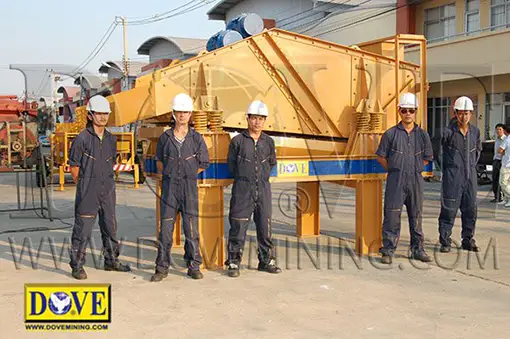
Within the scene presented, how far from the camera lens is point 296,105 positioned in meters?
6.48

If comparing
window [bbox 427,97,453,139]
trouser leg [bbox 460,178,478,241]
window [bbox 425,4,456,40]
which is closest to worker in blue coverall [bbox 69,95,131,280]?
trouser leg [bbox 460,178,478,241]

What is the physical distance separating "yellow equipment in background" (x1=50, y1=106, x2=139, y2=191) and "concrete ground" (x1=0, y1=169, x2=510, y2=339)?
7034 mm

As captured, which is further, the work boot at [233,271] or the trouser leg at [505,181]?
the trouser leg at [505,181]

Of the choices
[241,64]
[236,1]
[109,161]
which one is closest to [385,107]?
[241,64]

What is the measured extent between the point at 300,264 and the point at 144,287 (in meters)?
1.71

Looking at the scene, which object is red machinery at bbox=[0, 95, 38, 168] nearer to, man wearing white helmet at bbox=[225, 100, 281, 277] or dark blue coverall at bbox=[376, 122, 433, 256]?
man wearing white helmet at bbox=[225, 100, 281, 277]

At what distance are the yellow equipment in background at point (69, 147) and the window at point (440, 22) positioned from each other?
1102 cm

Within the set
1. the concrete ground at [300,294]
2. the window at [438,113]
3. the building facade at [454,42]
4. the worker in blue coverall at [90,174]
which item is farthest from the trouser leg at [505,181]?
the window at [438,113]

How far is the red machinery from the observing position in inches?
552

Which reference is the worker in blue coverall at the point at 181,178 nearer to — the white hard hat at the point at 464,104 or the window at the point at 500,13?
the white hard hat at the point at 464,104

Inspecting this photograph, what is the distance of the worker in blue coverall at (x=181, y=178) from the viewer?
5.36 m

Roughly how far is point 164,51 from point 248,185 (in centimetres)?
3625

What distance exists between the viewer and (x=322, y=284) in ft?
17.3

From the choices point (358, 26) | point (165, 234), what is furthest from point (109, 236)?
point (358, 26)
